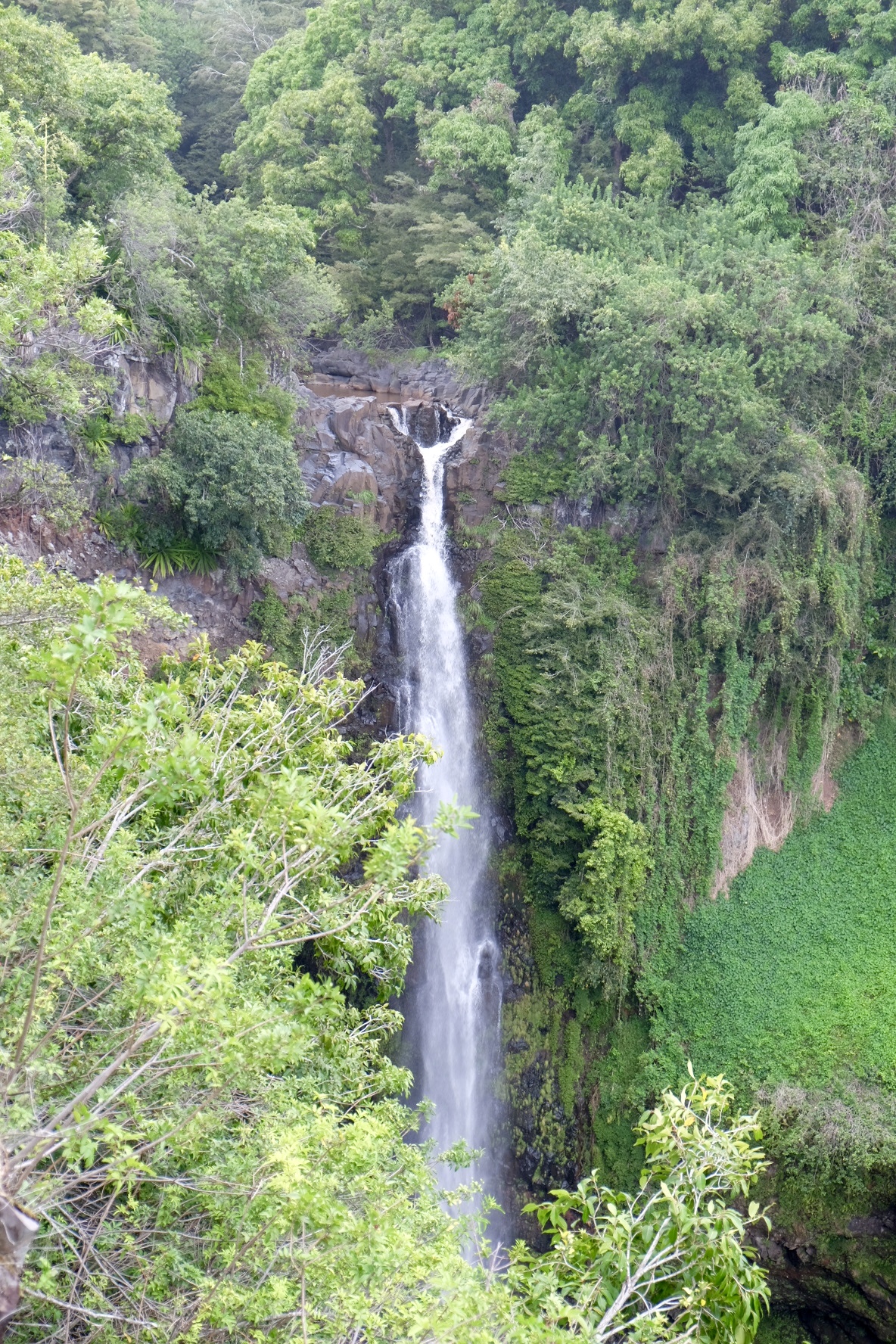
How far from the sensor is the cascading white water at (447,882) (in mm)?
14609

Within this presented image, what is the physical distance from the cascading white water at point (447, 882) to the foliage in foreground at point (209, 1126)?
7.59 m

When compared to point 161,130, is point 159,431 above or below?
below

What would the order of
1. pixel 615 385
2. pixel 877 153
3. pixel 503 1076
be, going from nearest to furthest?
pixel 503 1076 → pixel 615 385 → pixel 877 153

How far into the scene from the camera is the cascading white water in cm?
1461

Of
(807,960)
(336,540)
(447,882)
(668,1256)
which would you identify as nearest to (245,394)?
(336,540)

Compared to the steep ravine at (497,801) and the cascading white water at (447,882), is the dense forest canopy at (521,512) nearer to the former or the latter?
the steep ravine at (497,801)

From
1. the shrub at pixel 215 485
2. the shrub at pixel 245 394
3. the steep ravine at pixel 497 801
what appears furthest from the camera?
the shrub at pixel 245 394

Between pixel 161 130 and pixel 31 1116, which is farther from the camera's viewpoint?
pixel 161 130

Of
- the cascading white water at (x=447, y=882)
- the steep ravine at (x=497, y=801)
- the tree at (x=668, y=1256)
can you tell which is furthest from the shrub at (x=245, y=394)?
the tree at (x=668, y=1256)

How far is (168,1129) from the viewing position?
5.61 meters

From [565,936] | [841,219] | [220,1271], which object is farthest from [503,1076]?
[841,219]

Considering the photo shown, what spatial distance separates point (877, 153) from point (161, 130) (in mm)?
12119

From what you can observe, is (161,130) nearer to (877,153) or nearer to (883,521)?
(877,153)

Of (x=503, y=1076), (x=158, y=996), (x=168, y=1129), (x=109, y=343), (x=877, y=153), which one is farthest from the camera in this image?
(x=877, y=153)
